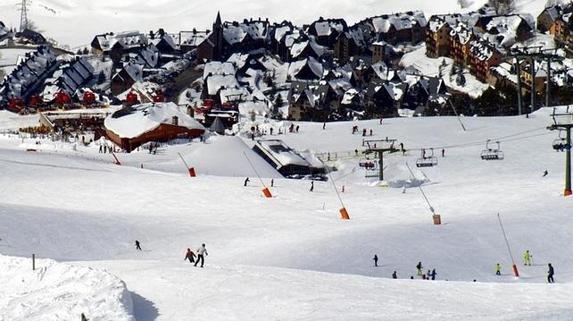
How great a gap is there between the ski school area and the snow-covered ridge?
3.1 inches

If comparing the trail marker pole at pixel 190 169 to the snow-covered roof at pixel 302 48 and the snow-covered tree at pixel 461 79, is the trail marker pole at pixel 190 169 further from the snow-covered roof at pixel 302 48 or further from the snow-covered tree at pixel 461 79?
the snow-covered roof at pixel 302 48

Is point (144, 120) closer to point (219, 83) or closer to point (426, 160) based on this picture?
point (426, 160)

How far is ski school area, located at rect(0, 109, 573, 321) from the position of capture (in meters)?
24.5

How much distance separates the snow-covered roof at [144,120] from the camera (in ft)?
256

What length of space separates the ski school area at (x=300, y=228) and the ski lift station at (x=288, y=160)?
213 mm

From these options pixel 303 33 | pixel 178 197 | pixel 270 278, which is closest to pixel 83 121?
pixel 178 197

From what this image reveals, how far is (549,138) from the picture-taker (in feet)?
218

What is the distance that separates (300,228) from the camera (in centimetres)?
4181

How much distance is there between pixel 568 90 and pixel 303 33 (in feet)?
193

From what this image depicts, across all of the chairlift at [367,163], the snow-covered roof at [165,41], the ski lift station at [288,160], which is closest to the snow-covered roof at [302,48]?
the snow-covered roof at [165,41]

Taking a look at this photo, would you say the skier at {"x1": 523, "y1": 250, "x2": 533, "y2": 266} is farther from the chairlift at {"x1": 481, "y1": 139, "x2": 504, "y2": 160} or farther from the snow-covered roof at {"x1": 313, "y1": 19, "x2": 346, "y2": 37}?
the snow-covered roof at {"x1": 313, "y1": 19, "x2": 346, "y2": 37}

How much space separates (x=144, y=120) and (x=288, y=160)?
17.4 meters

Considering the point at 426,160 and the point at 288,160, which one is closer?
the point at 426,160

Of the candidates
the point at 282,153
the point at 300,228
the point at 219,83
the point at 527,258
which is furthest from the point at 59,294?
the point at 219,83
